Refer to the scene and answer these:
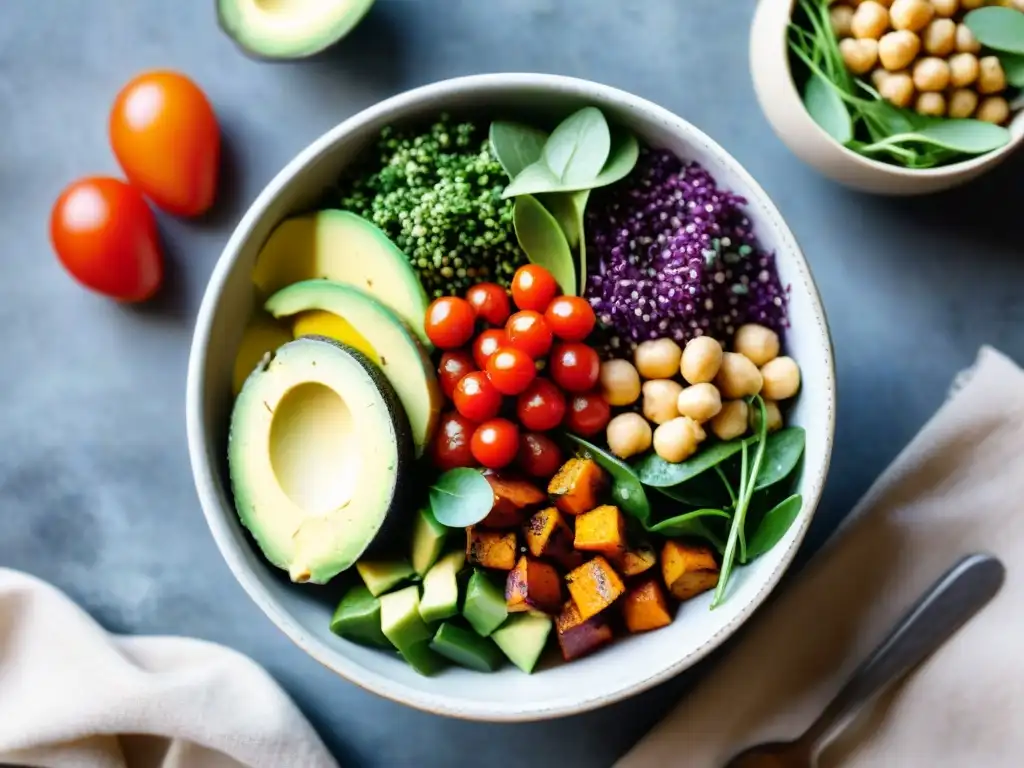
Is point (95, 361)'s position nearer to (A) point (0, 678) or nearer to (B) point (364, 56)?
(A) point (0, 678)

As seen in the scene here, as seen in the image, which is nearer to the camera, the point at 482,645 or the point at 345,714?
the point at 482,645

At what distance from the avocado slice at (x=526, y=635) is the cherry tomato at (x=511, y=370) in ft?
0.89

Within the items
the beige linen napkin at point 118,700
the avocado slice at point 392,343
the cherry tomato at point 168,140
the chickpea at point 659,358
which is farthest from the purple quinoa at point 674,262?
the beige linen napkin at point 118,700

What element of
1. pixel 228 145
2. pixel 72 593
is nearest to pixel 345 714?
pixel 72 593

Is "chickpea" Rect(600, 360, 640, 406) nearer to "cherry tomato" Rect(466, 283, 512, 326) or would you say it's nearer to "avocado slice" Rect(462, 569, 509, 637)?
"cherry tomato" Rect(466, 283, 512, 326)

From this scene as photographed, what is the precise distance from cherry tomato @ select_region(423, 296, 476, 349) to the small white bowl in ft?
1.54

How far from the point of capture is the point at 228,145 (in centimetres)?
147

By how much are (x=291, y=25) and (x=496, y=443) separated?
61cm

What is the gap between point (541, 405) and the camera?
3.86ft

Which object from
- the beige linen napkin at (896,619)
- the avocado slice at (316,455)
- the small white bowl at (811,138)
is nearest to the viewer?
the avocado slice at (316,455)

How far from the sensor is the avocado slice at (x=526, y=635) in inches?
47.8

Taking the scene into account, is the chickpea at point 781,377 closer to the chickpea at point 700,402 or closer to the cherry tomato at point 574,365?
the chickpea at point 700,402

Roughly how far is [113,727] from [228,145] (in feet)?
2.63

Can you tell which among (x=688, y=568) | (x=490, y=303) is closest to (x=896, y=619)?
(x=688, y=568)
